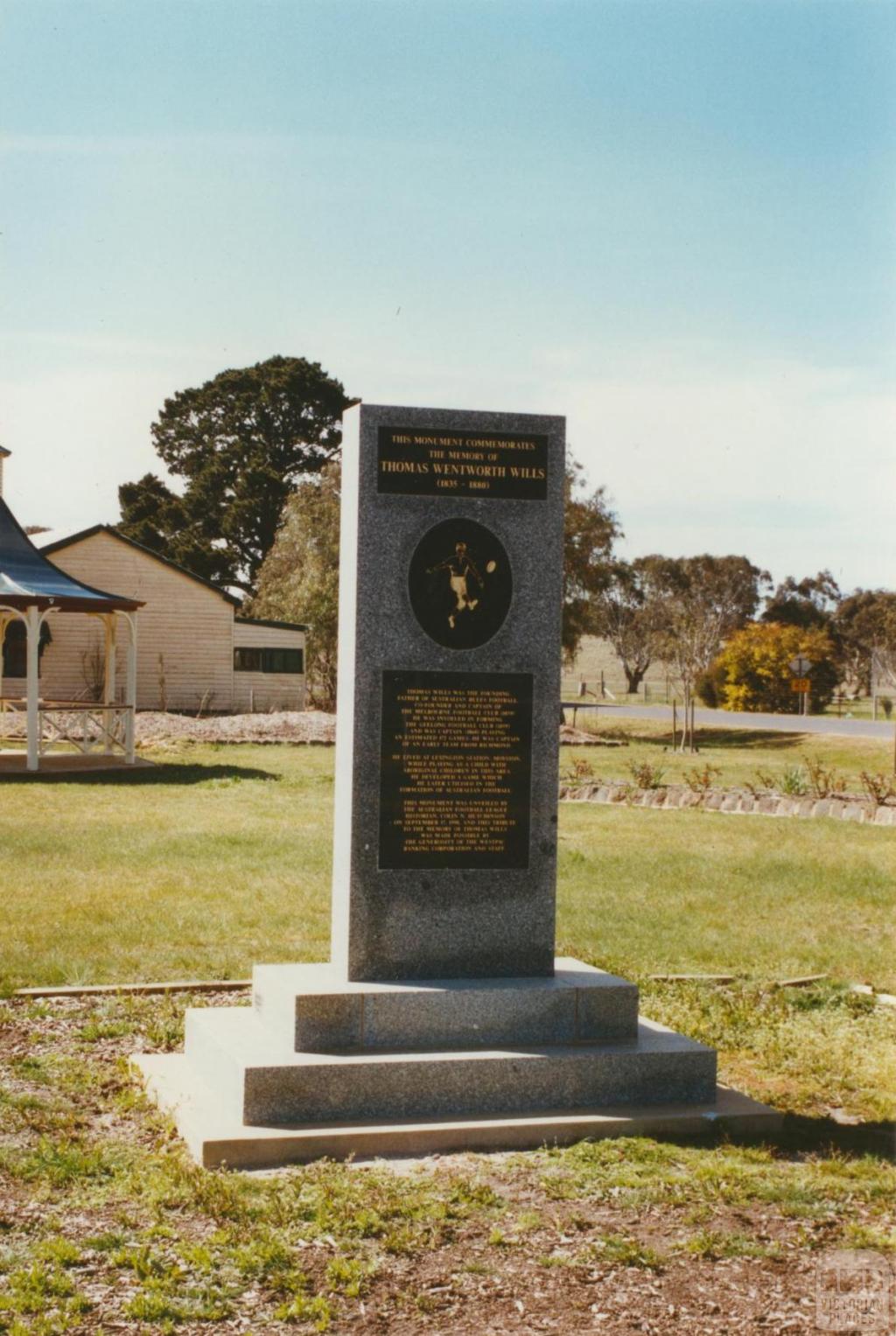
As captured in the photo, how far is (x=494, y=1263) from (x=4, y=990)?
168 inches

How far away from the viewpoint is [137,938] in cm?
930

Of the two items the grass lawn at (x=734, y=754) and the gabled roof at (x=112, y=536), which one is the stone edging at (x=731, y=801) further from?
the gabled roof at (x=112, y=536)

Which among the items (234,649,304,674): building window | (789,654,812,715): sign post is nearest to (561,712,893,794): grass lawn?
(789,654,812,715): sign post

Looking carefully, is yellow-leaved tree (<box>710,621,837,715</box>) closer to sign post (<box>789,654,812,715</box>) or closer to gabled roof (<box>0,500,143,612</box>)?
sign post (<box>789,654,812,715</box>)

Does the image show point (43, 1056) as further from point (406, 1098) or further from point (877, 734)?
point (877, 734)

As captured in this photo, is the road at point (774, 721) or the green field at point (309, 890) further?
the road at point (774, 721)

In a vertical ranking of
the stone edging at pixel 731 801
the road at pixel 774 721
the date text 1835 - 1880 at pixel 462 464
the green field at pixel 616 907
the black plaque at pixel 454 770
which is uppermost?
the date text 1835 - 1880 at pixel 462 464

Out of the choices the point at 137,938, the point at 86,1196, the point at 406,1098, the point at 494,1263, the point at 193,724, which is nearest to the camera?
the point at 494,1263

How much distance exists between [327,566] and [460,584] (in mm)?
37311

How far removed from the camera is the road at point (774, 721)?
3650cm

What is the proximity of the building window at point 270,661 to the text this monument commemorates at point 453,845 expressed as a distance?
109 ft

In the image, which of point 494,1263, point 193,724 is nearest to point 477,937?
point 494,1263

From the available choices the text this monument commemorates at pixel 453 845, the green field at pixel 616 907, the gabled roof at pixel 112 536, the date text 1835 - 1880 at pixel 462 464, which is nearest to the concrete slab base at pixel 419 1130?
the text this monument commemorates at pixel 453 845

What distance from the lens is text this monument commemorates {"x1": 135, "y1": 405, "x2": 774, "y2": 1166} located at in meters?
6.07
